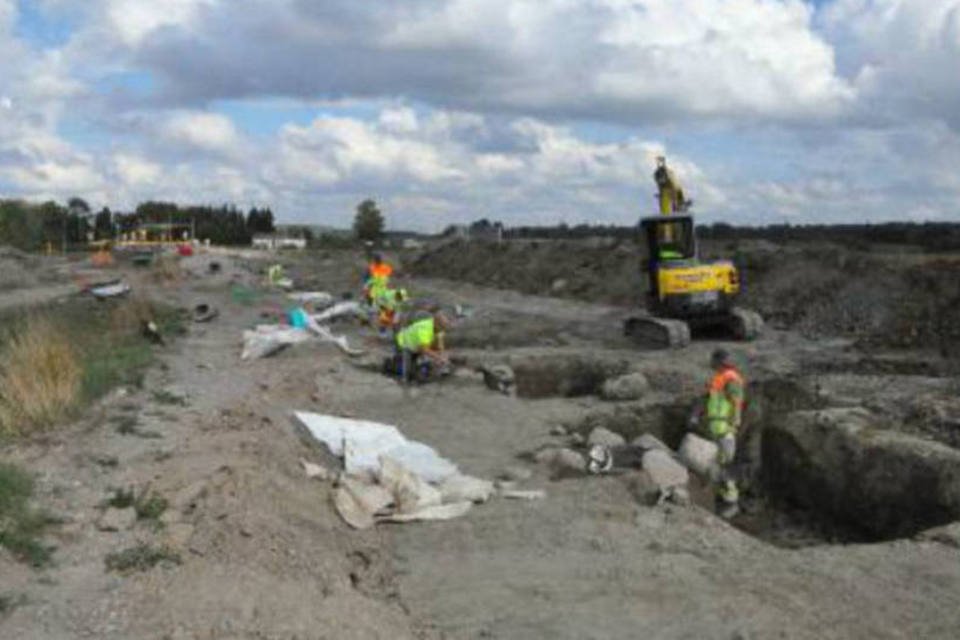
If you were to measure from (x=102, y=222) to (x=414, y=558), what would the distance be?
119m

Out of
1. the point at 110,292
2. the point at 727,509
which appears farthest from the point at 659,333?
the point at 110,292

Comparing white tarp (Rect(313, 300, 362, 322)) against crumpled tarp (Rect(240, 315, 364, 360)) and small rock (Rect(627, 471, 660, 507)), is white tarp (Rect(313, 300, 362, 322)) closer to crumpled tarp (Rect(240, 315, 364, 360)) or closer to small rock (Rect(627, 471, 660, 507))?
crumpled tarp (Rect(240, 315, 364, 360))

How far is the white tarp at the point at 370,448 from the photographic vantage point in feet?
38.2

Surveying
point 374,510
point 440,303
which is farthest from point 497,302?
point 374,510

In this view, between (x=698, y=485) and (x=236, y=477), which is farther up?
(x=236, y=477)

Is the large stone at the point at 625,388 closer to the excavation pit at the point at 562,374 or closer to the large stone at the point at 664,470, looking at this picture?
the excavation pit at the point at 562,374

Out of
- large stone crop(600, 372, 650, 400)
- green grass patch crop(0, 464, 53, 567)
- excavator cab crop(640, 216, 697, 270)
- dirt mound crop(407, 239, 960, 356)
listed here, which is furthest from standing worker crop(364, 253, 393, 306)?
green grass patch crop(0, 464, 53, 567)

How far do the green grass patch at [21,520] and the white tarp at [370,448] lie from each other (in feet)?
10.8

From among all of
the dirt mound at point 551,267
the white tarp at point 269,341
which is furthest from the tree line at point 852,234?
the white tarp at point 269,341

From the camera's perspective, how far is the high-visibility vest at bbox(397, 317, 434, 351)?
58.1 ft

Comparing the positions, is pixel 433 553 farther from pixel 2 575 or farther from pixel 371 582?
pixel 2 575

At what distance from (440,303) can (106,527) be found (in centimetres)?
2760

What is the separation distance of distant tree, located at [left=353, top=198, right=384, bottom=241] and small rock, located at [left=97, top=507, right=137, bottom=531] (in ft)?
315

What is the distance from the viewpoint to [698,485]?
1321 cm
